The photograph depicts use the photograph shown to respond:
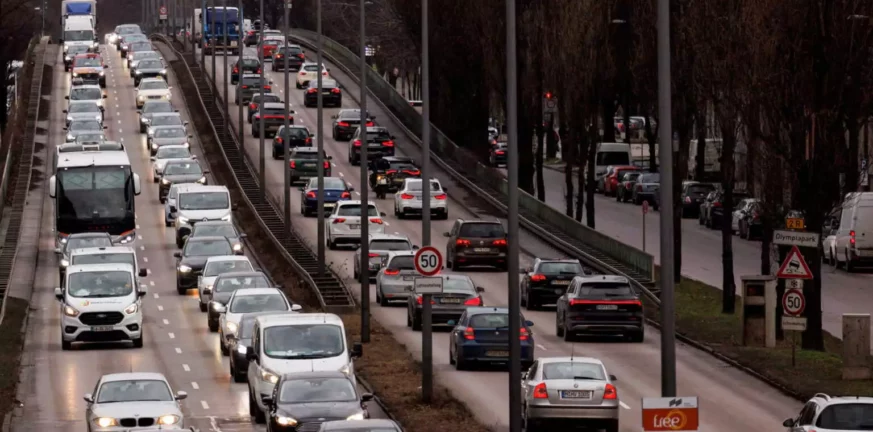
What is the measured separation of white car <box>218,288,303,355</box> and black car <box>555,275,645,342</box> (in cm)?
621

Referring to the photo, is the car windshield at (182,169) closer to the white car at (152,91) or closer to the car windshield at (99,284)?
the white car at (152,91)

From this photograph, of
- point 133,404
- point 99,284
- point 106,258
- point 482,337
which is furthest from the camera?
point 106,258

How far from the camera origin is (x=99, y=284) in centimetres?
4272

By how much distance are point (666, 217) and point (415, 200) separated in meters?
48.1

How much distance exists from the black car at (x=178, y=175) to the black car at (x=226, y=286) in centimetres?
2592

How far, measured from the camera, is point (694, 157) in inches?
3661

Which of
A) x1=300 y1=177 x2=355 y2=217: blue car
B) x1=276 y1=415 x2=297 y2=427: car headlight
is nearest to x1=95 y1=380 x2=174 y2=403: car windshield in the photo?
x1=276 y1=415 x2=297 y2=427: car headlight

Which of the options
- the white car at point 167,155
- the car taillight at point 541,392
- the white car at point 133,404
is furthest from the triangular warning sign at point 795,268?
the white car at point 167,155

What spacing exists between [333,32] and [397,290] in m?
124

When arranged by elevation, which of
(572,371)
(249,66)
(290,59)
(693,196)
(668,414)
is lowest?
(693,196)

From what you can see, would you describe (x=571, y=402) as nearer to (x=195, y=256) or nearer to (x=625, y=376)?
(x=625, y=376)

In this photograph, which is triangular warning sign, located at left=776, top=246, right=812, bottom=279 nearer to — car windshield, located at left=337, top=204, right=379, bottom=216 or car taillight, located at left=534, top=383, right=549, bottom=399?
car taillight, located at left=534, top=383, right=549, bottom=399

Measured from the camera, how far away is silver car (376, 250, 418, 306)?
48094 mm

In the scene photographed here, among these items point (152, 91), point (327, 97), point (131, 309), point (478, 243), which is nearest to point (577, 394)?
point (131, 309)
